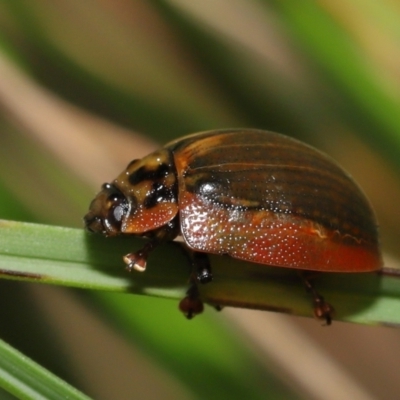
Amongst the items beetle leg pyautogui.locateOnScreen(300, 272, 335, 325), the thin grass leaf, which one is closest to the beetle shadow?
the thin grass leaf

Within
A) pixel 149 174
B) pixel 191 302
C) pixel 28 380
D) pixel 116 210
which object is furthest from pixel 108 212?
pixel 28 380

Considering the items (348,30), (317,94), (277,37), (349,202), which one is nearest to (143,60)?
(277,37)

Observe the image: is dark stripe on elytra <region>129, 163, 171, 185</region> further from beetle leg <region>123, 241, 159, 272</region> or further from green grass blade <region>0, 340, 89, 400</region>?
green grass blade <region>0, 340, 89, 400</region>

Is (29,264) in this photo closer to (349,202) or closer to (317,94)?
(349,202)

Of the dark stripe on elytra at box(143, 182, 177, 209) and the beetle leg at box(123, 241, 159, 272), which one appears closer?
the beetle leg at box(123, 241, 159, 272)

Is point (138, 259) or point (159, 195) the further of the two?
point (159, 195)

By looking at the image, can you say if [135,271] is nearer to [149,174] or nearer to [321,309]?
[149,174]

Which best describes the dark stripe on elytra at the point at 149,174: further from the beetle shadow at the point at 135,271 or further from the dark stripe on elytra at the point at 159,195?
the beetle shadow at the point at 135,271
